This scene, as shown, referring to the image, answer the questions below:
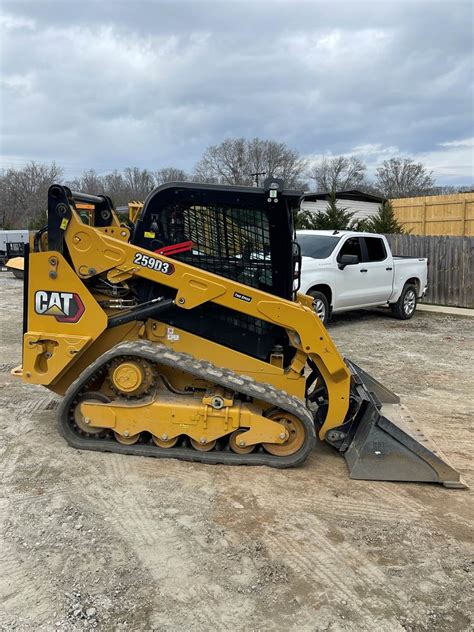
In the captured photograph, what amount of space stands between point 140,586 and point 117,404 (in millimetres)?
1722

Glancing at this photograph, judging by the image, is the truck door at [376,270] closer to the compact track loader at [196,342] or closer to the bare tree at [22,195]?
the compact track loader at [196,342]

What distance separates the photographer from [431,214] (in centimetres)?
2639

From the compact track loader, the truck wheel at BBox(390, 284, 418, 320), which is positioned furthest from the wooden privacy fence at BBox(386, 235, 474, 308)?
the compact track loader

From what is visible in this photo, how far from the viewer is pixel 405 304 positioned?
1262 cm

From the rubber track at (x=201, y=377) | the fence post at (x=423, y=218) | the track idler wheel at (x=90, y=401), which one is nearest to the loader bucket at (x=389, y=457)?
the rubber track at (x=201, y=377)

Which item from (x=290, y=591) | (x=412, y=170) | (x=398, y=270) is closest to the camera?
(x=290, y=591)

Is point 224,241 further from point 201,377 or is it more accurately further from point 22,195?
point 22,195

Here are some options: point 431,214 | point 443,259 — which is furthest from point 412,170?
point 443,259

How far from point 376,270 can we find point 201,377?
321 inches

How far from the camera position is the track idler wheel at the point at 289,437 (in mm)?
4406

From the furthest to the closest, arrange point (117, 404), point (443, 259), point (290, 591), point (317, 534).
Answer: point (443, 259) → point (117, 404) → point (317, 534) → point (290, 591)

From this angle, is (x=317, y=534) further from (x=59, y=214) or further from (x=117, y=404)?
(x=59, y=214)

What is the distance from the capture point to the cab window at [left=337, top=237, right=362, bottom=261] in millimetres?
10984

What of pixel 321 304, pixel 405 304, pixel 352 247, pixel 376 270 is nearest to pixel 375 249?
pixel 376 270
